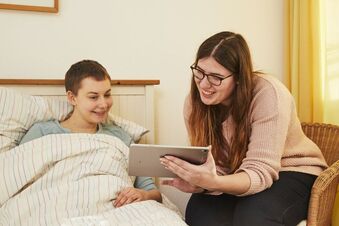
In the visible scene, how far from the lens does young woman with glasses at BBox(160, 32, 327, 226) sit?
3.47ft

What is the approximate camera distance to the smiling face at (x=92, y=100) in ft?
4.57

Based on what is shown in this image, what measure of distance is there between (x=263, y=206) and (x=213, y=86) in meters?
0.39

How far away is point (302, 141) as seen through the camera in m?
1.26

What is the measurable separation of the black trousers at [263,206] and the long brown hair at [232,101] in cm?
13

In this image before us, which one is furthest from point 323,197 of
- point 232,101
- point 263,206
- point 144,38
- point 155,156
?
point 144,38

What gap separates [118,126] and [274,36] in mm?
1021

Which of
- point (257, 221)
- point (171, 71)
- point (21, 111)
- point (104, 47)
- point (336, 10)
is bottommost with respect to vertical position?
point (257, 221)

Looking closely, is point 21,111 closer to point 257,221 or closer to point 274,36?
point 257,221

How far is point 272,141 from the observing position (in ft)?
3.60

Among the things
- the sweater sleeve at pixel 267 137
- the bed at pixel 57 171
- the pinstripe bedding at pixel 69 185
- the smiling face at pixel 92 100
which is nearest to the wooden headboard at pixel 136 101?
the bed at pixel 57 171

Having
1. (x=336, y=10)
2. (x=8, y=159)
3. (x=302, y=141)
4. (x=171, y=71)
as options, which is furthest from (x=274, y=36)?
(x=8, y=159)

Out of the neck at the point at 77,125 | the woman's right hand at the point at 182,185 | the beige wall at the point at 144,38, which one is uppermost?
the beige wall at the point at 144,38

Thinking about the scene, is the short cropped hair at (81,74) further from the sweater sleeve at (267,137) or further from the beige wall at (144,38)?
the sweater sleeve at (267,137)

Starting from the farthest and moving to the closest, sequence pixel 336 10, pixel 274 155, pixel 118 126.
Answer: pixel 336 10
pixel 118 126
pixel 274 155
